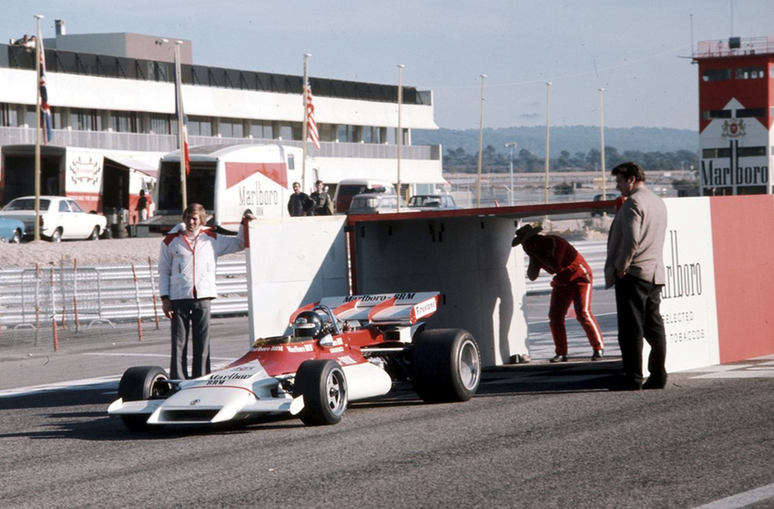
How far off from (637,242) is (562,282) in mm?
3540

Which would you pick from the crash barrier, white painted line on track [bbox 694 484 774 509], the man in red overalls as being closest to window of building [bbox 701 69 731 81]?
the crash barrier

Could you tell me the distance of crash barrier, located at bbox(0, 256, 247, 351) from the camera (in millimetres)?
21031

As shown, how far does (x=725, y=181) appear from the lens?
3467 inches

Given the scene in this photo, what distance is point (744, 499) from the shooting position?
6.02 metres

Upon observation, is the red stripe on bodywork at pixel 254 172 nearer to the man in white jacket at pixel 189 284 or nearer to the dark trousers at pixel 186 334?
the man in white jacket at pixel 189 284

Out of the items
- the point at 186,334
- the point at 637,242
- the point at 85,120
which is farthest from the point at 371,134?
the point at 637,242

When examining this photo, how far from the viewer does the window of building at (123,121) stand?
205 feet

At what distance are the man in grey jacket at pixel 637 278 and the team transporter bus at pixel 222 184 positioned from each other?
97.6 feet

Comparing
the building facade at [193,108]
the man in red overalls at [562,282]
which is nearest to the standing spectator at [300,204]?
the building facade at [193,108]

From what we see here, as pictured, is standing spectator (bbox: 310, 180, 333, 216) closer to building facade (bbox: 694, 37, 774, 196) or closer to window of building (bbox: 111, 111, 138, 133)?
window of building (bbox: 111, 111, 138, 133)

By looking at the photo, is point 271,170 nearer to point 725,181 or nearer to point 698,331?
point 698,331

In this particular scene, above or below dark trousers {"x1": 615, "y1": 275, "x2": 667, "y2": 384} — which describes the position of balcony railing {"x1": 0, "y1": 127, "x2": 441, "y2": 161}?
above

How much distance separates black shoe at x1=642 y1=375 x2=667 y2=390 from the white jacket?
13.9 feet

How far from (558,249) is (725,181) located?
3068 inches
